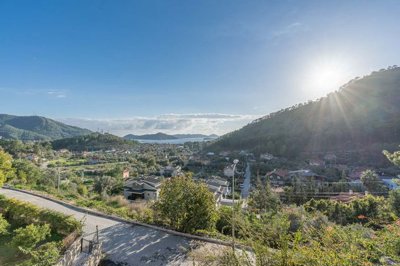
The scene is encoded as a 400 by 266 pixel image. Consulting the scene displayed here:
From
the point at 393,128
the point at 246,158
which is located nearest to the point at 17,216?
the point at 246,158

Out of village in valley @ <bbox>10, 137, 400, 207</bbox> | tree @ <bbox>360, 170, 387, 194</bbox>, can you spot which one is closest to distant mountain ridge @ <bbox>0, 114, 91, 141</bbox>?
village in valley @ <bbox>10, 137, 400, 207</bbox>

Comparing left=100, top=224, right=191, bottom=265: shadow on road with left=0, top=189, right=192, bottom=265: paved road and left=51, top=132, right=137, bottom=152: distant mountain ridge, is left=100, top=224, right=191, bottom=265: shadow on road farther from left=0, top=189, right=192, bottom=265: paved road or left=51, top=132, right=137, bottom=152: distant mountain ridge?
left=51, top=132, right=137, bottom=152: distant mountain ridge

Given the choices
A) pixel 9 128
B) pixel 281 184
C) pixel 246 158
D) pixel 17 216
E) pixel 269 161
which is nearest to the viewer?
pixel 17 216

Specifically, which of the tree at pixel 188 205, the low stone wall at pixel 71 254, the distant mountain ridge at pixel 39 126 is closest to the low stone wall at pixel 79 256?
the low stone wall at pixel 71 254

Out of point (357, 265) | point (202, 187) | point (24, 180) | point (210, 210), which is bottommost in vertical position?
point (24, 180)

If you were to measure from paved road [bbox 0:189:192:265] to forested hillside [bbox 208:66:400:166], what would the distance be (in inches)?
2026

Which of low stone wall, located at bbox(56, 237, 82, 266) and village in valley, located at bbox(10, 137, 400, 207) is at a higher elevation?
low stone wall, located at bbox(56, 237, 82, 266)

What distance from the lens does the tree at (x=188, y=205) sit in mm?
8914

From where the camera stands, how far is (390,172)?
131ft

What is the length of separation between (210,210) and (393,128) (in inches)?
2550

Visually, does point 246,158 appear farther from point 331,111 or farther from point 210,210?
point 210,210

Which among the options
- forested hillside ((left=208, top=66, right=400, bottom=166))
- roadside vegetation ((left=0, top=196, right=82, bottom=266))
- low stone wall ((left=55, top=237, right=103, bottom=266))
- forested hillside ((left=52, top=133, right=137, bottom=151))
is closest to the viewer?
roadside vegetation ((left=0, top=196, right=82, bottom=266))

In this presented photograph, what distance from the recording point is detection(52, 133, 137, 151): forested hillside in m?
97.8

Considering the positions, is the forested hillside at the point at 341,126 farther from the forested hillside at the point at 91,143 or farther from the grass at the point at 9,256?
the grass at the point at 9,256
